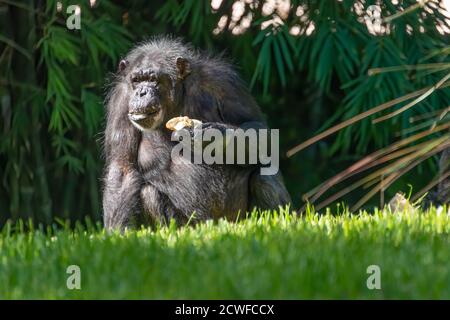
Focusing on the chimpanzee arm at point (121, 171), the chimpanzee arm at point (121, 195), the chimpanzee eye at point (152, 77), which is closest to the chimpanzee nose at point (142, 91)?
the chimpanzee eye at point (152, 77)

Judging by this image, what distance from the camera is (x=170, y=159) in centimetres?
635

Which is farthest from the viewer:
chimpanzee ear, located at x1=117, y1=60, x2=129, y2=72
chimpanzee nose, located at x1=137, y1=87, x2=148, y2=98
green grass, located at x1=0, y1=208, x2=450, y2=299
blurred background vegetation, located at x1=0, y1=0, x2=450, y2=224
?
blurred background vegetation, located at x1=0, y1=0, x2=450, y2=224

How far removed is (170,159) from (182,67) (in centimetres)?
60

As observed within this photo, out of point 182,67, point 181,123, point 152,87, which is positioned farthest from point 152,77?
point 181,123

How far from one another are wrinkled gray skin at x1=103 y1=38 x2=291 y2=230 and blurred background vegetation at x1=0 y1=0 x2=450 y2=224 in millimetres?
1264

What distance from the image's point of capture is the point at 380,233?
4.48 m

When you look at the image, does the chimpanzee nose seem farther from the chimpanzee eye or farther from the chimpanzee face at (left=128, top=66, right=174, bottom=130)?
the chimpanzee eye

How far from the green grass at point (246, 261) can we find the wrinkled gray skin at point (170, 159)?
1.33 m

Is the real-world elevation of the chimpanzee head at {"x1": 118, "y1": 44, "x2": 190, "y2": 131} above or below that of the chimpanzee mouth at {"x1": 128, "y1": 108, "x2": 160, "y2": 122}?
above

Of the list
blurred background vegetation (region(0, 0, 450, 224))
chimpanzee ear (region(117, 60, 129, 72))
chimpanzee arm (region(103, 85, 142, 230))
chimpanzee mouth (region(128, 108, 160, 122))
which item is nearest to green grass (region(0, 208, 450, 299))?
chimpanzee mouth (region(128, 108, 160, 122))

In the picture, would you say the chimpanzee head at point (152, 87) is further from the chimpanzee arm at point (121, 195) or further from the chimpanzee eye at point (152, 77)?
the chimpanzee arm at point (121, 195)

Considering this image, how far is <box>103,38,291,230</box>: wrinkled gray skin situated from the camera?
20.7 feet

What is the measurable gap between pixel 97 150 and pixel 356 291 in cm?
552

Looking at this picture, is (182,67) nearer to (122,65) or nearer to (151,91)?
(151,91)
